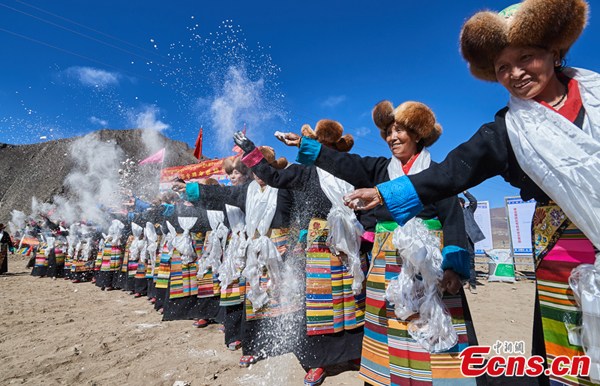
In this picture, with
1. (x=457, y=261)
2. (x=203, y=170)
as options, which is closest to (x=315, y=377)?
(x=457, y=261)

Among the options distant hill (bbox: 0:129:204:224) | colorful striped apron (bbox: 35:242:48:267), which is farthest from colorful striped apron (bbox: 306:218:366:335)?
distant hill (bbox: 0:129:204:224)

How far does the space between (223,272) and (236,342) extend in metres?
0.96

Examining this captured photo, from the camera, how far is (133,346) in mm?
4523

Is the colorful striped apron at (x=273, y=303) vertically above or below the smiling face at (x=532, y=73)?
below

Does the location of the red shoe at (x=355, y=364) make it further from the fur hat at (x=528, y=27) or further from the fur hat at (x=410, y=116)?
the fur hat at (x=528, y=27)

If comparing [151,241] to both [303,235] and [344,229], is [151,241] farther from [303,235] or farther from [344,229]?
[344,229]

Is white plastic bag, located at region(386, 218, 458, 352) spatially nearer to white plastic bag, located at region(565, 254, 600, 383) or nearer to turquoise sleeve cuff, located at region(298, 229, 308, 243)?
white plastic bag, located at region(565, 254, 600, 383)

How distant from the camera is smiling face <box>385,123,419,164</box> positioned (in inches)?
93.5

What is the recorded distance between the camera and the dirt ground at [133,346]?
348 centimetres

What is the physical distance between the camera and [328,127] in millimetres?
3365

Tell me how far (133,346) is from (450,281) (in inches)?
178

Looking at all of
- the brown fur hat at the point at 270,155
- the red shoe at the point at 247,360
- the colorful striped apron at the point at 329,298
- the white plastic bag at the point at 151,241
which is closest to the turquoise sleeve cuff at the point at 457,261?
the colorful striped apron at the point at 329,298

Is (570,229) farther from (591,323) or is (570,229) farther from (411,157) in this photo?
(411,157)

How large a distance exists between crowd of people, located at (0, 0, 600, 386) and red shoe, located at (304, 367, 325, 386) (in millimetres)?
11
